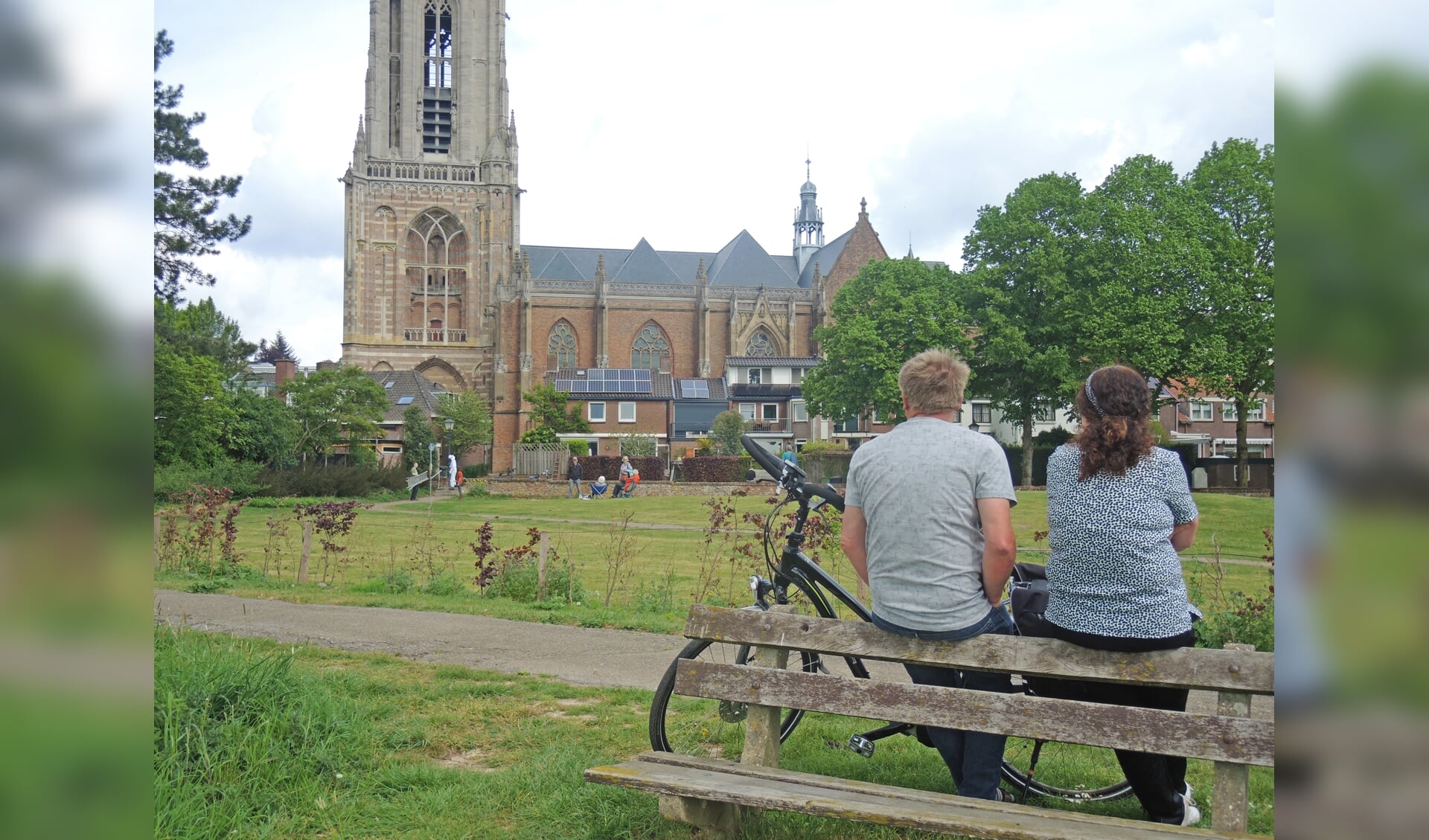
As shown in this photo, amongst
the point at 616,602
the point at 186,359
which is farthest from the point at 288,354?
the point at 616,602

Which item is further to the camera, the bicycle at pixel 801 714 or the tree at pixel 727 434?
the tree at pixel 727 434

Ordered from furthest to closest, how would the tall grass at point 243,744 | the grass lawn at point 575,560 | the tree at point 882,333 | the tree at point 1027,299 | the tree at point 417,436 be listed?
the tree at point 417,436, the tree at point 882,333, the tree at point 1027,299, the grass lawn at point 575,560, the tall grass at point 243,744

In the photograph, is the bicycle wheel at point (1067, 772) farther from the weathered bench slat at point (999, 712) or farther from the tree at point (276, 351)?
the tree at point (276, 351)

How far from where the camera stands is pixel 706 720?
18.9ft

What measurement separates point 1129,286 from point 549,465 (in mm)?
26284

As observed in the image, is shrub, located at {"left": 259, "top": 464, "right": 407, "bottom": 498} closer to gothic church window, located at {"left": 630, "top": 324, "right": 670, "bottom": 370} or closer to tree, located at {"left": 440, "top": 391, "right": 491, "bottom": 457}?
tree, located at {"left": 440, "top": 391, "right": 491, "bottom": 457}

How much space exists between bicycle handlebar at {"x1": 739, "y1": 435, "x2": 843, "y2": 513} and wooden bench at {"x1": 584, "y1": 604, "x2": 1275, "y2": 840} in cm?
66

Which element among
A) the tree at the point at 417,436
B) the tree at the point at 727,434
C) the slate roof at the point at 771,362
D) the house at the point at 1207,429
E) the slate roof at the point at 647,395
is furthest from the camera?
the slate roof at the point at 771,362

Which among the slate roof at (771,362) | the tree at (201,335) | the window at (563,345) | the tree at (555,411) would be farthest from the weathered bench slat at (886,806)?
the window at (563,345)

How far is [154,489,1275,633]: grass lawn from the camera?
10680 millimetres

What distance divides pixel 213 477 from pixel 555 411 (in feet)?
97.4

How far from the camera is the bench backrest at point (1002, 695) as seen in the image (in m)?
3.34
